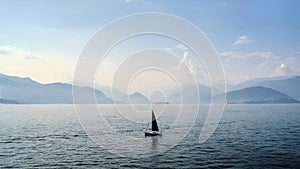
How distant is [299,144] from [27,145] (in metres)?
94.3

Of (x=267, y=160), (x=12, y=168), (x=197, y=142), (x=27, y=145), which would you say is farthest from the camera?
(x=197, y=142)

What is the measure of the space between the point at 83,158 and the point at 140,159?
15370mm

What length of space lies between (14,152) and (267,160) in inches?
2829

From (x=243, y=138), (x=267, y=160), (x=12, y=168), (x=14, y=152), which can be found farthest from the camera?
(x=243, y=138)

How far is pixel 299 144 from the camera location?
3546 inches

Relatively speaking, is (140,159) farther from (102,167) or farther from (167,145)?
(167,145)

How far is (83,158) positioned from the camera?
6931cm

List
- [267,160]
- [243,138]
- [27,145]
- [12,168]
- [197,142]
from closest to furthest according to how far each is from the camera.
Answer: [12,168] < [267,160] < [27,145] < [197,142] < [243,138]

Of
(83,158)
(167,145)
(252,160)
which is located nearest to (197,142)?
(167,145)

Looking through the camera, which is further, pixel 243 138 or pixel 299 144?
pixel 243 138

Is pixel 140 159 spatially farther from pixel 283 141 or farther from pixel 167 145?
pixel 283 141

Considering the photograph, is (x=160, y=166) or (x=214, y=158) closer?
(x=160, y=166)

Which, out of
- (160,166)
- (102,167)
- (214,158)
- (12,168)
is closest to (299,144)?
(214,158)

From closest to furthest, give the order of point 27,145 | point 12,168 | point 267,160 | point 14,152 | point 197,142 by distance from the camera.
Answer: point 12,168 < point 267,160 < point 14,152 < point 27,145 < point 197,142
